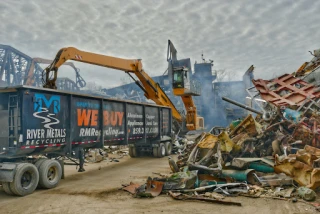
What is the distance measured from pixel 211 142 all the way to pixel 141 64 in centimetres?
833

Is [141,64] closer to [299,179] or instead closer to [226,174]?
[226,174]

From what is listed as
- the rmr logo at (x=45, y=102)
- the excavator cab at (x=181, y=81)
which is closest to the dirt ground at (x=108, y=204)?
the rmr logo at (x=45, y=102)

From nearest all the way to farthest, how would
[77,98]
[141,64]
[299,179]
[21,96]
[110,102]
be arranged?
[299,179] < [21,96] < [77,98] < [110,102] < [141,64]

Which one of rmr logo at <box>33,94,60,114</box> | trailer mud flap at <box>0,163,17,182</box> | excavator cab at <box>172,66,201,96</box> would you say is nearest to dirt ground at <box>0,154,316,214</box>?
trailer mud flap at <box>0,163,17,182</box>

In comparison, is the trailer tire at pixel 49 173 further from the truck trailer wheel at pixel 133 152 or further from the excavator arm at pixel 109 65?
the truck trailer wheel at pixel 133 152

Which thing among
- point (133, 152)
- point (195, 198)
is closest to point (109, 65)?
point (133, 152)

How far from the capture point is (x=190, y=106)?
19.0m

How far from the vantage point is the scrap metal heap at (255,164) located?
6160mm

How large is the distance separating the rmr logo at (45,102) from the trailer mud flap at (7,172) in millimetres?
1663

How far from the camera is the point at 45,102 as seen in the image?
25.3 ft

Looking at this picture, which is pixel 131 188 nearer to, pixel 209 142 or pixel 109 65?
pixel 209 142

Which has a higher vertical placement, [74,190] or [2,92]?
[2,92]

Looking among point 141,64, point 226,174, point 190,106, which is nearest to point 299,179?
point 226,174

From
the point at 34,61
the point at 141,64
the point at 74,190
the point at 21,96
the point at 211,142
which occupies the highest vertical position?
the point at 34,61
